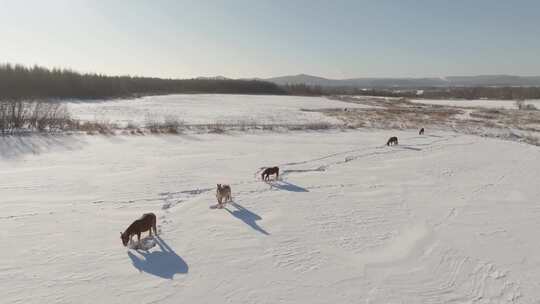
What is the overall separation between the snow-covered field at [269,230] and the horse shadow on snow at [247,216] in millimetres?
52

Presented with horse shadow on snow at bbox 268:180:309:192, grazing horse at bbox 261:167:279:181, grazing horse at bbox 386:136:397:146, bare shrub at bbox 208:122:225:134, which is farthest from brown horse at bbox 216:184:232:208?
bare shrub at bbox 208:122:225:134

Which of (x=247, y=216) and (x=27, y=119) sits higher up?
(x=27, y=119)

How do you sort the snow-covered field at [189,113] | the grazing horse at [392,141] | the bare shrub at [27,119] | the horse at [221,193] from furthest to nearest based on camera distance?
the snow-covered field at [189,113] → the bare shrub at [27,119] → the grazing horse at [392,141] → the horse at [221,193]

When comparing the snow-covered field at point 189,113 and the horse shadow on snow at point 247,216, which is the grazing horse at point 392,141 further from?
the horse shadow on snow at point 247,216

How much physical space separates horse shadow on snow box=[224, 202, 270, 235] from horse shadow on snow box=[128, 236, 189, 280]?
2.06 m

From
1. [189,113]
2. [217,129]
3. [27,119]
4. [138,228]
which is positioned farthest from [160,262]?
[189,113]

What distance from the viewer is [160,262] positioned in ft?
20.1

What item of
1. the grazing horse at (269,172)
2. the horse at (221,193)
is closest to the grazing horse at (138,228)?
the horse at (221,193)

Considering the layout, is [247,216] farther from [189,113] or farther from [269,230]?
[189,113]

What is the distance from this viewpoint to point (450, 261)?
251 inches

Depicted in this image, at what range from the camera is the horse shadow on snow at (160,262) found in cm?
581

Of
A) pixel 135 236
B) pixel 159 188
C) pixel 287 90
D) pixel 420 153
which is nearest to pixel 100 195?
pixel 159 188

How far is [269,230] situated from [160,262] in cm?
259

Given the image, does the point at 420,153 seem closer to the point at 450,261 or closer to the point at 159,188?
the point at 450,261
